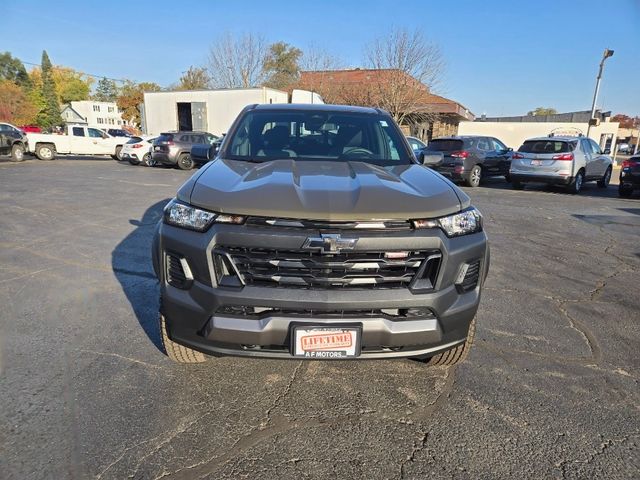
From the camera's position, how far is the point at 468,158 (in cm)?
1350

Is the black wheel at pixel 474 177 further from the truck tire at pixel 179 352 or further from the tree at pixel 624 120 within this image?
the tree at pixel 624 120

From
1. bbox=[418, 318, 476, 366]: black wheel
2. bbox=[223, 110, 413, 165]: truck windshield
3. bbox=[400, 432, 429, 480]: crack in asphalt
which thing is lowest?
bbox=[400, 432, 429, 480]: crack in asphalt

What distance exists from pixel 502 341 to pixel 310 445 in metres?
1.92

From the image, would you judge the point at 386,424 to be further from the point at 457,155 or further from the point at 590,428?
the point at 457,155

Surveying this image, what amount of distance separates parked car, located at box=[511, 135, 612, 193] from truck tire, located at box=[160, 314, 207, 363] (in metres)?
12.6

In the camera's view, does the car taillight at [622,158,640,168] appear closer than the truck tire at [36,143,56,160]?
Yes

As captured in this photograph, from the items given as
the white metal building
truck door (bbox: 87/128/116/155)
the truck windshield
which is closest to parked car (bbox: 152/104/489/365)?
the truck windshield

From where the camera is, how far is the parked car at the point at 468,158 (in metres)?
13.5

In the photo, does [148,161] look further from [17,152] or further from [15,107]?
[15,107]

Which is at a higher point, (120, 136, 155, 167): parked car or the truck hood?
the truck hood

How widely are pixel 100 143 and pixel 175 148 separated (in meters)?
7.00

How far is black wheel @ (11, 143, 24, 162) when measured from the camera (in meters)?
19.1

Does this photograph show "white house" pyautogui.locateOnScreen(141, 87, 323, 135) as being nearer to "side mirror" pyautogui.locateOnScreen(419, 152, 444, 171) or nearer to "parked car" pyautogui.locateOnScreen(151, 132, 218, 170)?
"parked car" pyautogui.locateOnScreen(151, 132, 218, 170)

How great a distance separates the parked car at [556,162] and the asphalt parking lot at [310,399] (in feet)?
29.4
